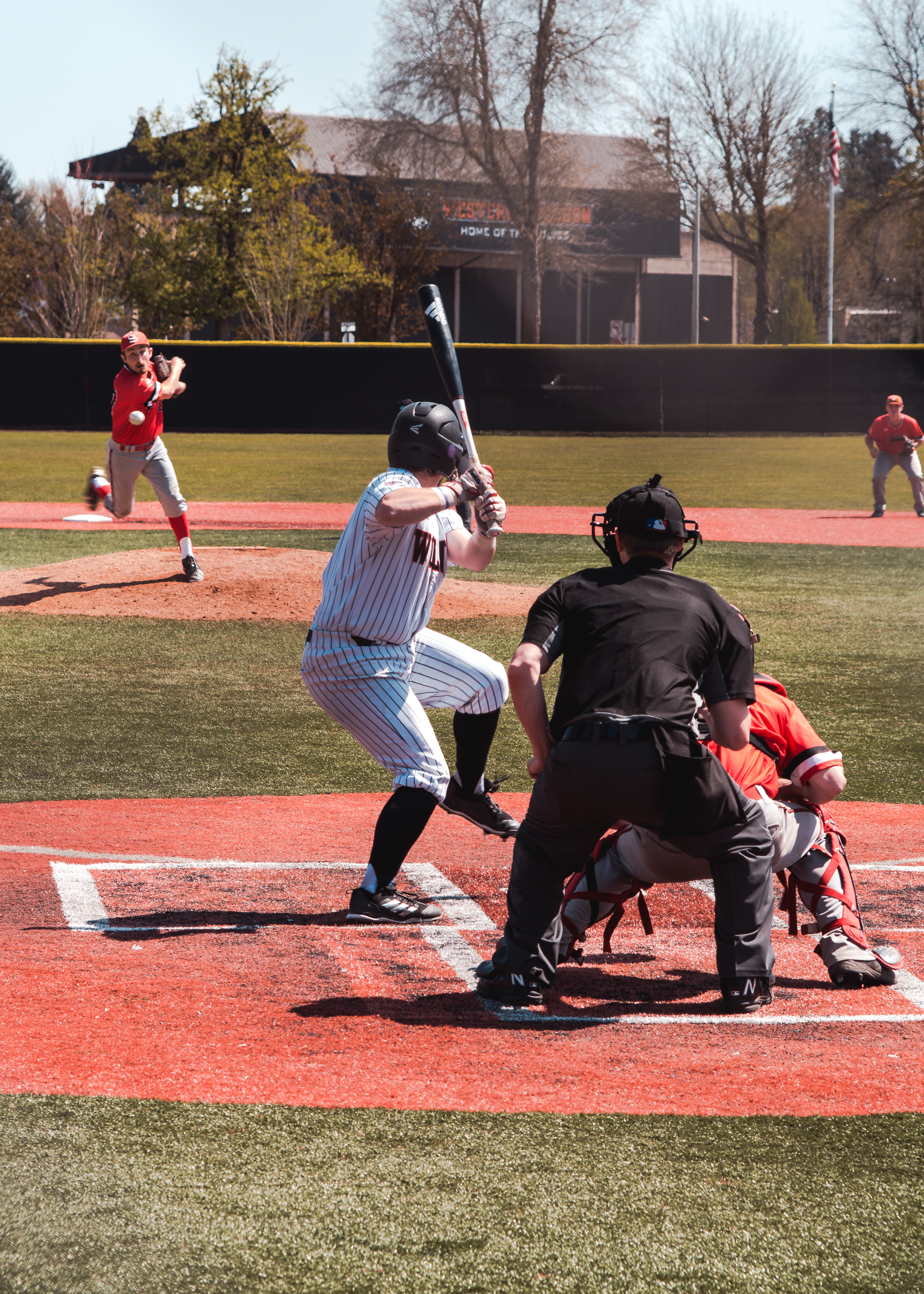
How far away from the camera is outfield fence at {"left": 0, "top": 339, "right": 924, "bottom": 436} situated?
32781 millimetres

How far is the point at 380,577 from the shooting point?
177 inches

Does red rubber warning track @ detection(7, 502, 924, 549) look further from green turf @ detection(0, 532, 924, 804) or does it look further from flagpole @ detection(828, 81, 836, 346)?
flagpole @ detection(828, 81, 836, 346)

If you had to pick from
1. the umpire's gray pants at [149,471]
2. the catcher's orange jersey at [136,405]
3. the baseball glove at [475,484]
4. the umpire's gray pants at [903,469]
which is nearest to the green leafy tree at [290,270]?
the umpire's gray pants at [903,469]

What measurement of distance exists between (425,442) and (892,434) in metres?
15.9

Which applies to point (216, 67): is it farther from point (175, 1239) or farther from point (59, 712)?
point (175, 1239)

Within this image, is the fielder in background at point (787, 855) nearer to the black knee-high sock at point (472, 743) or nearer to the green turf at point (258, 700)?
the black knee-high sock at point (472, 743)

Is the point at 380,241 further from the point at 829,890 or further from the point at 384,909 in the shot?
the point at 829,890

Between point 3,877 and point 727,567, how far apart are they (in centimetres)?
1099

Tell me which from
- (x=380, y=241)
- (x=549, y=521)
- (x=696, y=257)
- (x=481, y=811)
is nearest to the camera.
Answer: (x=481, y=811)

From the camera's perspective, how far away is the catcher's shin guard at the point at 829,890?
3973mm

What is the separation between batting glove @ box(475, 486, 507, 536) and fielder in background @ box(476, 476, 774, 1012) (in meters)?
0.79

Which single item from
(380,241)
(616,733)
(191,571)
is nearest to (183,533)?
(191,571)

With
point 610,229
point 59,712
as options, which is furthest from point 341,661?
point 610,229

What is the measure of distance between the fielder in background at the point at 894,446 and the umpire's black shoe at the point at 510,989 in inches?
637
